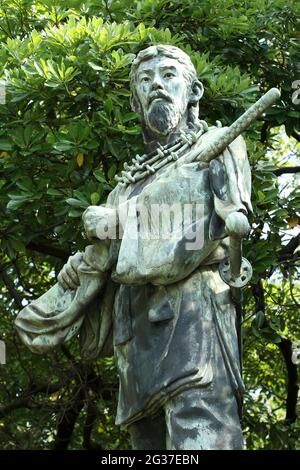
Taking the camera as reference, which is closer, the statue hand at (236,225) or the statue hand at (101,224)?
the statue hand at (236,225)

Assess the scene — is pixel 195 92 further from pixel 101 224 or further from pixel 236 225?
pixel 236 225

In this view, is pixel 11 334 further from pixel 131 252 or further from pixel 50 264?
pixel 131 252

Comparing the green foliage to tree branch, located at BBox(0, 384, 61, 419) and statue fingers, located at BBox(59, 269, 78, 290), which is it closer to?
tree branch, located at BBox(0, 384, 61, 419)

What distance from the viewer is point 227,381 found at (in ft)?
24.5

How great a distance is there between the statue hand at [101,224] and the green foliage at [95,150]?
2.26 m

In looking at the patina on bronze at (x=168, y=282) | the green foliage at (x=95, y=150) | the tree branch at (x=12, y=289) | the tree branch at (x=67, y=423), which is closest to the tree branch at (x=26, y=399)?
the green foliage at (x=95, y=150)

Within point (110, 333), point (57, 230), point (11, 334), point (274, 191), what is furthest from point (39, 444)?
point (110, 333)

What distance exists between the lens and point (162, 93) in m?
8.16

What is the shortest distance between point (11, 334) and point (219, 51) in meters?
3.36

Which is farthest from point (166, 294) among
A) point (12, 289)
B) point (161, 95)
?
point (12, 289)

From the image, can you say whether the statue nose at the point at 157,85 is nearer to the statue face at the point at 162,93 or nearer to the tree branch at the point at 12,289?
the statue face at the point at 162,93

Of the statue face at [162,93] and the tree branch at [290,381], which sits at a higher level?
the statue face at [162,93]

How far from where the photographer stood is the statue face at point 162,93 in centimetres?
816

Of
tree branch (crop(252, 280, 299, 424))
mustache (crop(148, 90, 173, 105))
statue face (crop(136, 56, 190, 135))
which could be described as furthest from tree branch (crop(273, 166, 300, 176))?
mustache (crop(148, 90, 173, 105))
